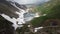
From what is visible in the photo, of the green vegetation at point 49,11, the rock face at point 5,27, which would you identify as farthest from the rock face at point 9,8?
the green vegetation at point 49,11

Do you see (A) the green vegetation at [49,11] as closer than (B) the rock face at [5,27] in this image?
Yes

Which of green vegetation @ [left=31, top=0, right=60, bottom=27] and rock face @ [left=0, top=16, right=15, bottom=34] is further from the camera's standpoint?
rock face @ [left=0, top=16, right=15, bottom=34]

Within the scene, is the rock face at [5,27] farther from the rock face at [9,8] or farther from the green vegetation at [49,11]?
the green vegetation at [49,11]

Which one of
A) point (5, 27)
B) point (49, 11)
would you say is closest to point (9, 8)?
point (5, 27)

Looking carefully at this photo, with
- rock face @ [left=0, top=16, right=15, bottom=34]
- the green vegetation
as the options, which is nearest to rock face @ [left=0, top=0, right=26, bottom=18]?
rock face @ [left=0, top=16, right=15, bottom=34]

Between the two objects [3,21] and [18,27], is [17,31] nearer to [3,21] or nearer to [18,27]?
[18,27]

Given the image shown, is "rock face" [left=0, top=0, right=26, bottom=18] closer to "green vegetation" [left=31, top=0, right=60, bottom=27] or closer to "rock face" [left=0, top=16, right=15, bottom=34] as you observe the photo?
"rock face" [left=0, top=16, right=15, bottom=34]

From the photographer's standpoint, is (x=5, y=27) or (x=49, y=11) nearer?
(x=49, y=11)

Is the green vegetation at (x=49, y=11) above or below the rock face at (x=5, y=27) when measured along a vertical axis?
above

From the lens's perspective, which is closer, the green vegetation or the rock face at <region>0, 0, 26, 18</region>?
the green vegetation

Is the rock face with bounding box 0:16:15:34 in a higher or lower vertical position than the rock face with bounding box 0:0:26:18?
lower

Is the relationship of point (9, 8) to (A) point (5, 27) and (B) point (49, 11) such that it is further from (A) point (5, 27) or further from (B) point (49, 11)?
(B) point (49, 11)

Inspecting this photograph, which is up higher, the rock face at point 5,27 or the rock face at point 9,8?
the rock face at point 9,8

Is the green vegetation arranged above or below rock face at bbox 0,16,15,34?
above
